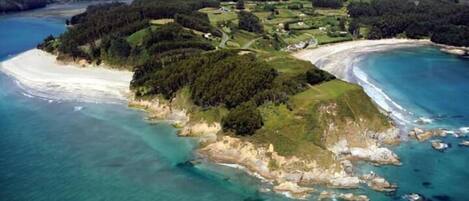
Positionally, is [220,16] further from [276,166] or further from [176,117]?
[276,166]

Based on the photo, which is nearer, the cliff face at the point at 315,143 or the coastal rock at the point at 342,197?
the coastal rock at the point at 342,197

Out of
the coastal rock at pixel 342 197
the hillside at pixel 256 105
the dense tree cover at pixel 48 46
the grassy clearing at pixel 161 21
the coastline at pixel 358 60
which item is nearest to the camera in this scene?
the coastal rock at pixel 342 197

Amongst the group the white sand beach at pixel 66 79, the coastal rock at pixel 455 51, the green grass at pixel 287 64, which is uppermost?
the green grass at pixel 287 64

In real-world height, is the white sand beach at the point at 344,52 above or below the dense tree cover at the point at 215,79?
below

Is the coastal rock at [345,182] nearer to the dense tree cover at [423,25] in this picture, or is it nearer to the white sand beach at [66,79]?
the white sand beach at [66,79]

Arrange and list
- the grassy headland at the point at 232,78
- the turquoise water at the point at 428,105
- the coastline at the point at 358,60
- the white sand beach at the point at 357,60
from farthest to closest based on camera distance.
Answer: the white sand beach at the point at 357,60 → the coastline at the point at 358,60 → the grassy headland at the point at 232,78 → the turquoise water at the point at 428,105

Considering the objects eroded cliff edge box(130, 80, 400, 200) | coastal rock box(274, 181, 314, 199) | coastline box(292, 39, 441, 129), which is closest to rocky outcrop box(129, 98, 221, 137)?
eroded cliff edge box(130, 80, 400, 200)

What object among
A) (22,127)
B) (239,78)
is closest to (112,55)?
(22,127)

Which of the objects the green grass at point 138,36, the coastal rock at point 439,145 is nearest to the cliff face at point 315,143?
the coastal rock at point 439,145
